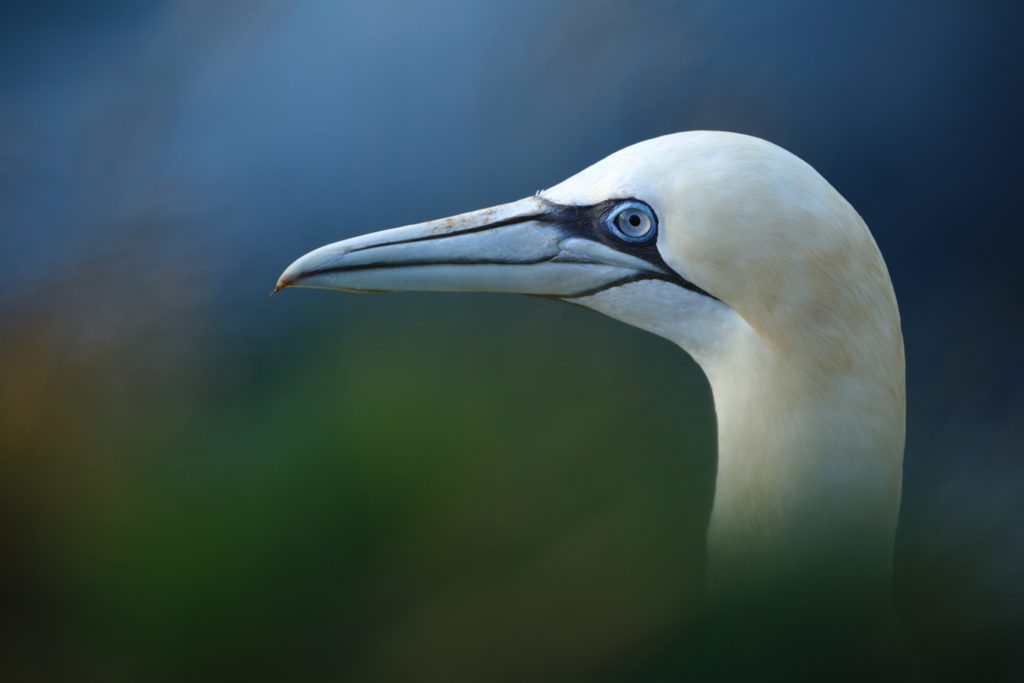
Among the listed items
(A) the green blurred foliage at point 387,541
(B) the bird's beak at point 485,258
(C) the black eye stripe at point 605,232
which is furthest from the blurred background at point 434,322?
(C) the black eye stripe at point 605,232

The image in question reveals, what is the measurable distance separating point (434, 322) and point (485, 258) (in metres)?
0.18

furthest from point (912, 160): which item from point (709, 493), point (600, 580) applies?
point (600, 580)

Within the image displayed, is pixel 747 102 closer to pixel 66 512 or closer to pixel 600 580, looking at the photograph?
pixel 600 580

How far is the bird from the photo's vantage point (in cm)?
151

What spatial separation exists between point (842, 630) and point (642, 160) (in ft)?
3.79

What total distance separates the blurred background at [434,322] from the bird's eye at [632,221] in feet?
0.96

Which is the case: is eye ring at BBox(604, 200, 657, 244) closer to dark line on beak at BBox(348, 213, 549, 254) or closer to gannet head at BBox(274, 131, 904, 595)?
gannet head at BBox(274, 131, 904, 595)

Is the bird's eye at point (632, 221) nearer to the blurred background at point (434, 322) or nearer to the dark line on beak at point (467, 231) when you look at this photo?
the dark line on beak at point (467, 231)

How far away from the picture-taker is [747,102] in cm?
196

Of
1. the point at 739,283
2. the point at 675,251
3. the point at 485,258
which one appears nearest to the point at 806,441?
the point at 739,283

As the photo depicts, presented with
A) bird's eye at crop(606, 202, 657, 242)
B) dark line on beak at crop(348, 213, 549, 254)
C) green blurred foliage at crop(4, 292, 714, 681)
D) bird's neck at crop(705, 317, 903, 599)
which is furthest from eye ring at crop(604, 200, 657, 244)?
green blurred foliage at crop(4, 292, 714, 681)

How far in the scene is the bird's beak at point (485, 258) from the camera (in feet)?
5.46

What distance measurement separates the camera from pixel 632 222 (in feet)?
5.48

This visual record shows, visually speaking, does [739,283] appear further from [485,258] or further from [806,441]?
[485,258]
